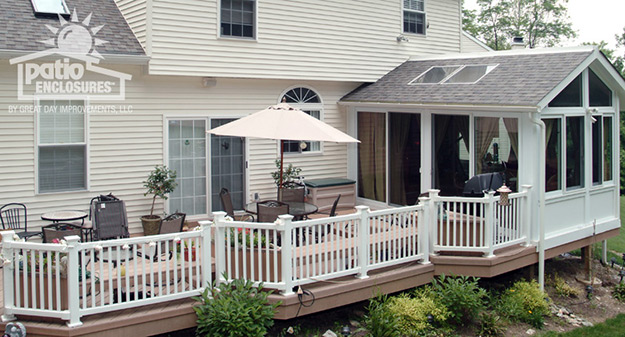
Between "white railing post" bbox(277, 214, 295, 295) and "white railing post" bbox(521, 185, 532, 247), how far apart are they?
3.84 m

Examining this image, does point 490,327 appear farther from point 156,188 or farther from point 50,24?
point 50,24

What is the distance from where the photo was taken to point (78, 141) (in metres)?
9.77

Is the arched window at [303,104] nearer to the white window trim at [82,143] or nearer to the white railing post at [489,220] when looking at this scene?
the white window trim at [82,143]

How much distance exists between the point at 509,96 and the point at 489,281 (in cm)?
290

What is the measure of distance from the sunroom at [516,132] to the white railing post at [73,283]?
5.84m

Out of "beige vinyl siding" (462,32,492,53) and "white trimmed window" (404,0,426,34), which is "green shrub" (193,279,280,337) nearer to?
"white trimmed window" (404,0,426,34)

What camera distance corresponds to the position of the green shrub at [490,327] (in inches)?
315

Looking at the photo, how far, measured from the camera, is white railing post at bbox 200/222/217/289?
22.7ft

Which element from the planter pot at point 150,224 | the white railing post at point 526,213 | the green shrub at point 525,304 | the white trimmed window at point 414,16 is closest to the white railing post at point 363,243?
the green shrub at point 525,304

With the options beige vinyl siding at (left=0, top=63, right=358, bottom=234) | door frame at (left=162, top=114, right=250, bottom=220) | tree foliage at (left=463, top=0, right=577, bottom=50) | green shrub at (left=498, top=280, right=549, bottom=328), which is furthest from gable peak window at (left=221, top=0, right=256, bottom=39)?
tree foliage at (left=463, top=0, right=577, bottom=50)

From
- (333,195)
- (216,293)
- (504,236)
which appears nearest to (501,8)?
(333,195)

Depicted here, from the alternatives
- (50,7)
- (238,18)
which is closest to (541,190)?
(238,18)

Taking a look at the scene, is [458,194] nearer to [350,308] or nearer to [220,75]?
[350,308]

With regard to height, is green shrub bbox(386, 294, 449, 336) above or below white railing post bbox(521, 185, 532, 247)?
below
